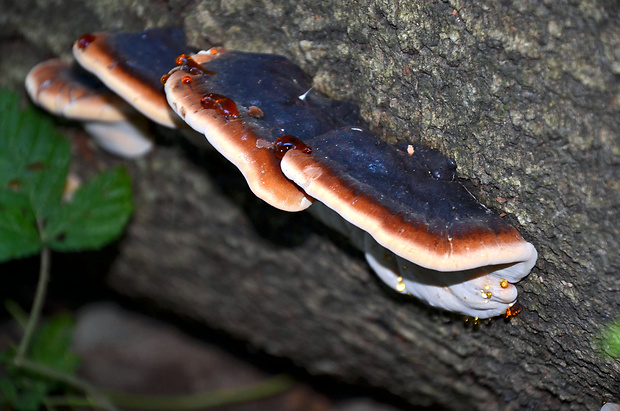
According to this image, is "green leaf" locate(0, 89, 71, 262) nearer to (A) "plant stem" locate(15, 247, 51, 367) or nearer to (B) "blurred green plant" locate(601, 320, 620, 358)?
(A) "plant stem" locate(15, 247, 51, 367)

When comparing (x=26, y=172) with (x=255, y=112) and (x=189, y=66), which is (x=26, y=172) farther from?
(x=255, y=112)

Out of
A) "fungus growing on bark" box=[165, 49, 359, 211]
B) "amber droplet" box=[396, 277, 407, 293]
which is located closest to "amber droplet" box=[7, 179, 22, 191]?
"fungus growing on bark" box=[165, 49, 359, 211]

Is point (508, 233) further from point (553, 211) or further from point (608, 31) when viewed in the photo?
point (608, 31)

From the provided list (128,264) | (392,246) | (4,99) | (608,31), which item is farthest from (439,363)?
(4,99)

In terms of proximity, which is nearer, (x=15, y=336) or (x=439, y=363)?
(x=439, y=363)

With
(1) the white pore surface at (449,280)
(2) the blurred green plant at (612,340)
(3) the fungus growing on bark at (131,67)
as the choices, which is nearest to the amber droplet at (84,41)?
(3) the fungus growing on bark at (131,67)

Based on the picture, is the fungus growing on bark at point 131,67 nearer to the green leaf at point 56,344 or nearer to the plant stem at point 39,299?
the plant stem at point 39,299

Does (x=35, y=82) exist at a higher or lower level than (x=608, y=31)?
lower

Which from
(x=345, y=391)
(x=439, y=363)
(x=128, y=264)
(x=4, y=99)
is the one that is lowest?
(x=345, y=391)
